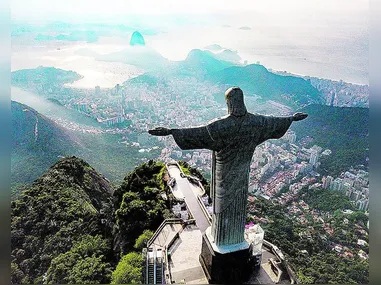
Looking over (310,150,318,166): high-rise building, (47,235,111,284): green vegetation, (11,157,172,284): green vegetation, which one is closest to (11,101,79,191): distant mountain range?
(11,157,172,284): green vegetation

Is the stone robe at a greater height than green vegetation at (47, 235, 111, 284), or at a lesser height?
greater

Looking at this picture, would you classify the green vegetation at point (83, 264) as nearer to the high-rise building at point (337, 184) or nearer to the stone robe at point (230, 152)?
the stone robe at point (230, 152)

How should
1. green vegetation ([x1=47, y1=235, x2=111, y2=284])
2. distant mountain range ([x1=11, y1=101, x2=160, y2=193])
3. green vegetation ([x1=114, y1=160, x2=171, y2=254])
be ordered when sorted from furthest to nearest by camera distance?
distant mountain range ([x1=11, y1=101, x2=160, y2=193]) < green vegetation ([x1=114, y1=160, x2=171, y2=254]) < green vegetation ([x1=47, y1=235, x2=111, y2=284])

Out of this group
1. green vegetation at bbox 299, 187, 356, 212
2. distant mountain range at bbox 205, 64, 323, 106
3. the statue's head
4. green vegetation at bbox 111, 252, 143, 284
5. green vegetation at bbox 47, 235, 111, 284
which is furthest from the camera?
distant mountain range at bbox 205, 64, 323, 106

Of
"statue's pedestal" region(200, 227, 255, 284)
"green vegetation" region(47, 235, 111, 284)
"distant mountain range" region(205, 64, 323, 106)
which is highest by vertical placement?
"distant mountain range" region(205, 64, 323, 106)

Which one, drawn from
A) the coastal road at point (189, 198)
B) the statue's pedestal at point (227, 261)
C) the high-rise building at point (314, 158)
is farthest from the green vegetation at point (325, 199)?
the statue's pedestal at point (227, 261)

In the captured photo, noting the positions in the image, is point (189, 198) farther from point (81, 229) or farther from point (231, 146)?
point (231, 146)

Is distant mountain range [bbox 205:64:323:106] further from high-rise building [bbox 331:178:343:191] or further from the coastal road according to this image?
the coastal road
